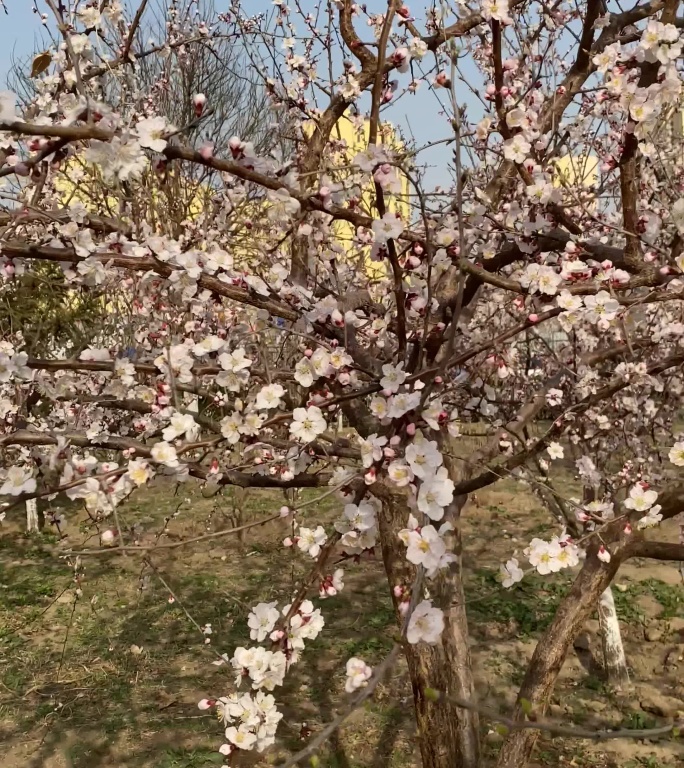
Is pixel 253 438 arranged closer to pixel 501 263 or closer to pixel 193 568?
pixel 501 263

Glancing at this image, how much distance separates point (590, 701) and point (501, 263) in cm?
386

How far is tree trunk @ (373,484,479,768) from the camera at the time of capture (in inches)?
112

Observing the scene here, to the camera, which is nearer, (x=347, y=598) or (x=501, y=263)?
(x=501, y=263)

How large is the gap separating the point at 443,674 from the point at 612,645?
2.82 m

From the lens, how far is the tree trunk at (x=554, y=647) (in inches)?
111

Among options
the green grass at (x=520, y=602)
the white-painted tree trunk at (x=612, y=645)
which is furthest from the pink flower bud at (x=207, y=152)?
the green grass at (x=520, y=602)

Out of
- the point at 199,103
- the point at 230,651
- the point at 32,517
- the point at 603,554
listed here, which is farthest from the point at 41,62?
the point at 32,517

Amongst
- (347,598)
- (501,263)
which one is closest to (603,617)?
(347,598)

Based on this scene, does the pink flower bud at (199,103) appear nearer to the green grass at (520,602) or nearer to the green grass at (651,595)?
the green grass at (520,602)

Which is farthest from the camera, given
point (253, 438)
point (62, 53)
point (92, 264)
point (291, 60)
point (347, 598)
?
point (347, 598)

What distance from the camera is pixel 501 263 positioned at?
2504 millimetres

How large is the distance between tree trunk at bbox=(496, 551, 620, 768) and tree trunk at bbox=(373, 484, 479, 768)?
0.55 feet

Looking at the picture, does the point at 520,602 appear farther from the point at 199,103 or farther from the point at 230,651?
the point at 199,103

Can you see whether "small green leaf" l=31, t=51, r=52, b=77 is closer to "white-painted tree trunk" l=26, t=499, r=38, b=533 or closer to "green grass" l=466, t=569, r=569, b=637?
"green grass" l=466, t=569, r=569, b=637
